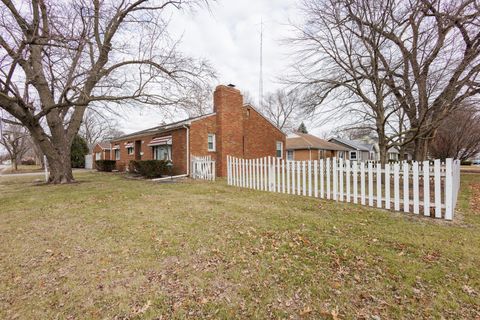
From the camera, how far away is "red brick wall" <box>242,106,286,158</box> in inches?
688

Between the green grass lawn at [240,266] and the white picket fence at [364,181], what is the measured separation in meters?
0.51

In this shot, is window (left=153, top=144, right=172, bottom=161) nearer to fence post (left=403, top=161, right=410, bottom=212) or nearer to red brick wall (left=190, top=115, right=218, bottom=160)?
red brick wall (left=190, top=115, right=218, bottom=160)

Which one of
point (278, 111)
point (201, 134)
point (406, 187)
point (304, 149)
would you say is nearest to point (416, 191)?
point (406, 187)

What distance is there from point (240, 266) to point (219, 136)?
1293 centimetres

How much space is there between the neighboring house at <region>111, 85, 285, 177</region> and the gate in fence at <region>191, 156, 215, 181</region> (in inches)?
24.3

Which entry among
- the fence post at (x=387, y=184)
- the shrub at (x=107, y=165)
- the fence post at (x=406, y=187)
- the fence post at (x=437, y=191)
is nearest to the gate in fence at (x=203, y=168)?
the fence post at (x=387, y=184)

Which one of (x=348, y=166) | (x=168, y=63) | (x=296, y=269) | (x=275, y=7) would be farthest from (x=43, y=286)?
(x=275, y=7)

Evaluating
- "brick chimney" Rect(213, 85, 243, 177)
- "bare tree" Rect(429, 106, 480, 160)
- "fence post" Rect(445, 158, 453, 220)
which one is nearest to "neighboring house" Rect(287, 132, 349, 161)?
"bare tree" Rect(429, 106, 480, 160)

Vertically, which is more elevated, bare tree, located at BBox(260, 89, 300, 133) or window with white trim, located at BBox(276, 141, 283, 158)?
bare tree, located at BBox(260, 89, 300, 133)

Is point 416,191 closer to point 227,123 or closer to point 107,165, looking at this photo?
point 227,123

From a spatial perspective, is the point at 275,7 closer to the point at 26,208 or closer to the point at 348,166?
the point at 348,166

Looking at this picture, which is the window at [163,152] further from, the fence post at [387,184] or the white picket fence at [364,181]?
the fence post at [387,184]

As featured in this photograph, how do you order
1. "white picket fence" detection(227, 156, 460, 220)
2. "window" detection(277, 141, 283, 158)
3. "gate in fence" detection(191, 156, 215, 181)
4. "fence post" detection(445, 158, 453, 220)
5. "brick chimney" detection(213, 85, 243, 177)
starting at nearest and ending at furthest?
"fence post" detection(445, 158, 453, 220)
"white picket fence" detection(227, 156, 460, 220)
"gate in fence" detection(191, 156, 215, 181)
"brick chimney" detection(213, 85, 243, 177)
"window" detection(277, 141, 283, 158)

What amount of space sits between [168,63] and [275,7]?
17.1 feet
